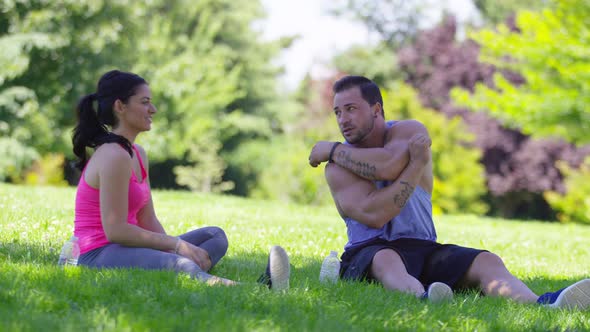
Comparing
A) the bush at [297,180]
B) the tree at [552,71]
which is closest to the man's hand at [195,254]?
the tree at [552,71]

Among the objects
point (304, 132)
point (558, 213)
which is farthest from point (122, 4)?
point (558, 213)

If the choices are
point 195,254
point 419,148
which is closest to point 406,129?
point 419,148

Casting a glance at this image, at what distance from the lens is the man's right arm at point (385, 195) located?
16.7 ft

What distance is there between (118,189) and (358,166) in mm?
1773

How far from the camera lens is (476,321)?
3.88 meters

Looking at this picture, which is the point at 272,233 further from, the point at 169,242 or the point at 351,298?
the point at 351,298

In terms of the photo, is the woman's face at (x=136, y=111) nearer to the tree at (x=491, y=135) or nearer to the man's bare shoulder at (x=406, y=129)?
the man's bare shoulder at (x=406, y=129)

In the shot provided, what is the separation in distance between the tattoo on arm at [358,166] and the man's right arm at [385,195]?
0.10 meters

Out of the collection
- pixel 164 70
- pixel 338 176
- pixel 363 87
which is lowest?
pixel 338 176

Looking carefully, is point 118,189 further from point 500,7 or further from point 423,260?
point 500,7

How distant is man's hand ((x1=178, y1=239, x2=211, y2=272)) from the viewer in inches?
199

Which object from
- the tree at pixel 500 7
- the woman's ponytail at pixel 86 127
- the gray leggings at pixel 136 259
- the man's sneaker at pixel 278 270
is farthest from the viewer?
the tree at pixel 500 7

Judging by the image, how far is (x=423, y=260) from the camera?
17.1ft

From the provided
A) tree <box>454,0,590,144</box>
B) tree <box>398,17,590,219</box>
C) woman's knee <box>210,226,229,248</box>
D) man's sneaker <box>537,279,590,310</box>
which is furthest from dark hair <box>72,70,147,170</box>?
tree <box>398,17,590,219</box>
